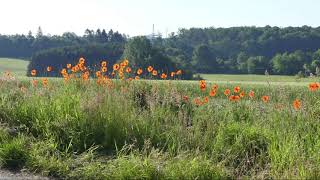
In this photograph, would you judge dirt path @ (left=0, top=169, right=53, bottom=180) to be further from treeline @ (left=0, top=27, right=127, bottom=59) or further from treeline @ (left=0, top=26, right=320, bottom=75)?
treeline @ (left=0, top=27, right=127, bottom=59)

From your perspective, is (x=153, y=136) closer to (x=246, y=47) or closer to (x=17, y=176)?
(x=17, y=176)

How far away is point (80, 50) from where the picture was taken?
7719 centimetres

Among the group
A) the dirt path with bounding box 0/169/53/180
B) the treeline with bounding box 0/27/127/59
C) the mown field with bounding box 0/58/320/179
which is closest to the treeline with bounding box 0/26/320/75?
the treeline with bounding box 0/27/127/59

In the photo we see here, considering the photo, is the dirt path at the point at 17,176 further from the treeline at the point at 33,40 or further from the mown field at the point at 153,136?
the treeline at the point at 33,40

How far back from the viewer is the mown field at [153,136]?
5570 mm

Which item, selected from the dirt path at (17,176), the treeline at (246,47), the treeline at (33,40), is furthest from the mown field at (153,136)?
the treeline at (33,40)

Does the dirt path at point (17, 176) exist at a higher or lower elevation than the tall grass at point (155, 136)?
lower

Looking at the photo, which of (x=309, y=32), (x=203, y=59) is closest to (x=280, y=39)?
(x=309, y=32)

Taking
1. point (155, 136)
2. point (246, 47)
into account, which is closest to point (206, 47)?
point (246, 47)

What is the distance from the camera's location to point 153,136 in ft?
22.6

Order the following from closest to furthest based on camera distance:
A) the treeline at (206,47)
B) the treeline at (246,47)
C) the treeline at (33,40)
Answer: the treeline at (206,47), the treeline at (246,47), the treeline at (33,40)

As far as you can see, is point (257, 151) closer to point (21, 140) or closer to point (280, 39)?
point (21, 140)

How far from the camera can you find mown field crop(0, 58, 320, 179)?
557 cm

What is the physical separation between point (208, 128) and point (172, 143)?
57 centimetres
